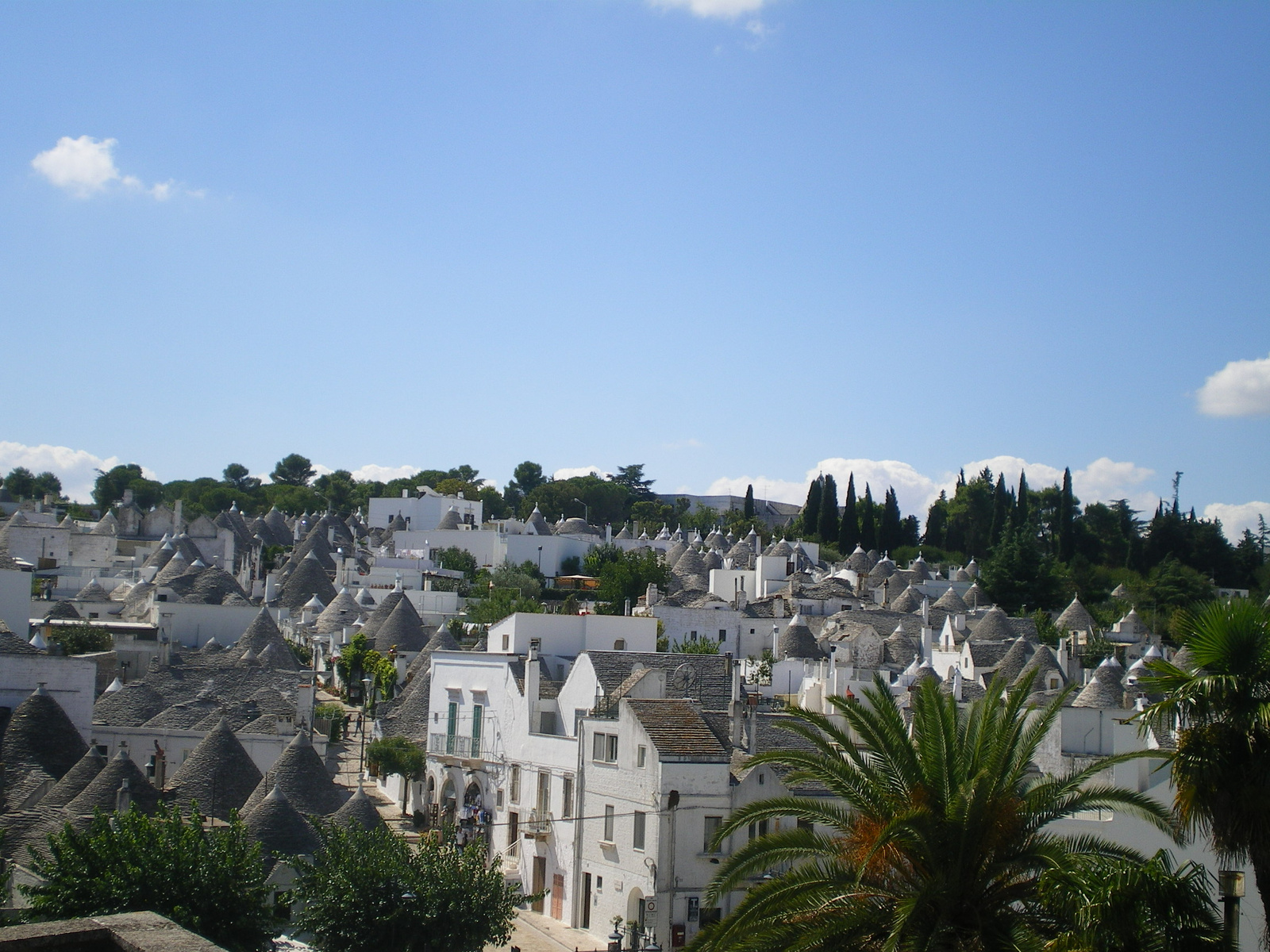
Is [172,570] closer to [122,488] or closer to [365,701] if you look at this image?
[365,701]

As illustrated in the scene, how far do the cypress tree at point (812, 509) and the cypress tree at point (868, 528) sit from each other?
387 cm

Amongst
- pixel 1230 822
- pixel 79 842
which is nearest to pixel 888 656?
pixel 79 842

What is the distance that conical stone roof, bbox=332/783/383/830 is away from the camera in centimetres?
2820

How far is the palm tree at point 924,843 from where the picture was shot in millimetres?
13047

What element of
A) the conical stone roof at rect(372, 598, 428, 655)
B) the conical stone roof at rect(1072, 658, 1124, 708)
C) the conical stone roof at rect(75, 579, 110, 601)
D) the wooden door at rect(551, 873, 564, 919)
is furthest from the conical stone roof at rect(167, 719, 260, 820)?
the conical stone roof at rect(75, 579, 110, 601)

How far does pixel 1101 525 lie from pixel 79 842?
95.5 meters

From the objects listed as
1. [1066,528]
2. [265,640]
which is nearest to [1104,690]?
[265,640]

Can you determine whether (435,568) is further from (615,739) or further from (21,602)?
(615,739)

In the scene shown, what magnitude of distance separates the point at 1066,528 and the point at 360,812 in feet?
258

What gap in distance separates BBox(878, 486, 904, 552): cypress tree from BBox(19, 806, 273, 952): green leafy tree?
93171mm

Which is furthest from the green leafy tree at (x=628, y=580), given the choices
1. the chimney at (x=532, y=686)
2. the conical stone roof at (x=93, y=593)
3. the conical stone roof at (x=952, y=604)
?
the chimney at (x=532, y=686)

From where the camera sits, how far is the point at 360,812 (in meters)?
28.6

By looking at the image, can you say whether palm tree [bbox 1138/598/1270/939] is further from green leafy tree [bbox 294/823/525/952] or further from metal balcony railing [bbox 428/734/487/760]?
metal balcony railing [bbox 428/734/487/760]

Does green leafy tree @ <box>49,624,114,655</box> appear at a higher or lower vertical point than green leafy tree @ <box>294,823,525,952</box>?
higher
